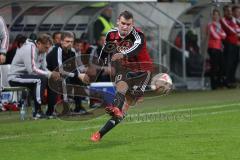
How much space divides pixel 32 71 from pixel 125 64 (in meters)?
4.49

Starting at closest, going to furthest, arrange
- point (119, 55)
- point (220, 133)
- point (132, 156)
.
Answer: point (132, 156), point (119, 55), point (220, 133)

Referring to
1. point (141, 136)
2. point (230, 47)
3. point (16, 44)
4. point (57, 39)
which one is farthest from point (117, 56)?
point (230, 47)

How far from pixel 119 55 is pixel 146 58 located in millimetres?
1275

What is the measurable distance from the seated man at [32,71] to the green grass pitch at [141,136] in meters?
0.74

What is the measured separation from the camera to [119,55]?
41.4ft

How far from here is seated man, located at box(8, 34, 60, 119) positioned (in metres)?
17.4

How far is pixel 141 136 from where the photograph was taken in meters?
13.4

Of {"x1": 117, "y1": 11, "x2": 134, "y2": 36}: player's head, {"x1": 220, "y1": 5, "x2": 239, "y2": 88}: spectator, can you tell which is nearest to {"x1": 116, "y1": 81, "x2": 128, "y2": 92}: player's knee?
{"x1": 117, "y1": 11, "x2": 134, "y2": 36}: player's head

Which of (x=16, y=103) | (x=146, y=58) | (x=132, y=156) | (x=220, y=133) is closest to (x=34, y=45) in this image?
(x=16, y=103)

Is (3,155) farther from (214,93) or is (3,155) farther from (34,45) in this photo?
(214,93)

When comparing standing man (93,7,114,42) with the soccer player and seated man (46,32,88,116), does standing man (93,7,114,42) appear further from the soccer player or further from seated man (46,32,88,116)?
the soccer player

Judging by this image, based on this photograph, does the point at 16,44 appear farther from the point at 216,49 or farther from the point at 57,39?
the point at 216,49

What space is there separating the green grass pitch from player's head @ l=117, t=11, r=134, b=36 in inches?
66.0

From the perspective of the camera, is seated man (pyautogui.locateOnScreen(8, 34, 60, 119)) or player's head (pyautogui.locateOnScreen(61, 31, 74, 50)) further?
player's head (pyautogui.locateOnScreen(61, 31, 74, 50))
